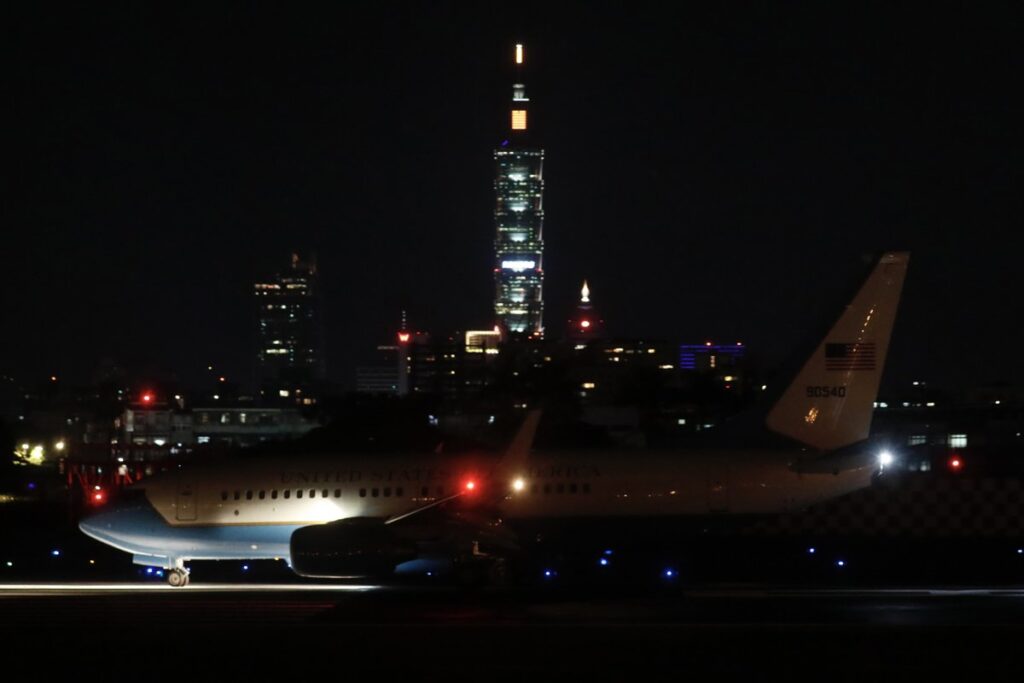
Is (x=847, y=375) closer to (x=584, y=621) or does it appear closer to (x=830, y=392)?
(x=830, y=392)

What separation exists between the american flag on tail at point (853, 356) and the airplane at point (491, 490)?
0.02 m

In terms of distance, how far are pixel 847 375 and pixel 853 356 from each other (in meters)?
0.37

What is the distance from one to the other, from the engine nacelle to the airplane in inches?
0.9

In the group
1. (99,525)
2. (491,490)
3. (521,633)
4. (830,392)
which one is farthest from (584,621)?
(99,525)

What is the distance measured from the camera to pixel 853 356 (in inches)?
1021

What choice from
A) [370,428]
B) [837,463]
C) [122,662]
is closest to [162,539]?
[122,662]

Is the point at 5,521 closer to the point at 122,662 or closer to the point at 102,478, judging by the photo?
the point at 102,478

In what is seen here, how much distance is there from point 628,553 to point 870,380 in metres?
5.81

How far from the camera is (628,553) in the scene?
2758 cm

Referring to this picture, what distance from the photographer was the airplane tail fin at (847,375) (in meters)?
25.8

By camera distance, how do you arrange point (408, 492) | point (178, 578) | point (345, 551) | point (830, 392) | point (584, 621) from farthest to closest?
point (178, 578), point (408, 492), point (830, 392), point (345, 551), point (584, 621)

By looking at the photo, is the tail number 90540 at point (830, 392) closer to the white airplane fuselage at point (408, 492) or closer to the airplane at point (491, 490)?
the airplane at point (491, 490)

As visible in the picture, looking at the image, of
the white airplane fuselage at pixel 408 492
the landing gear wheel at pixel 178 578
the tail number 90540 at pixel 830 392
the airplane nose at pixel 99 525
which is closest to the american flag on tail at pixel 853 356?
the tail number 90540 at pixel 830 392

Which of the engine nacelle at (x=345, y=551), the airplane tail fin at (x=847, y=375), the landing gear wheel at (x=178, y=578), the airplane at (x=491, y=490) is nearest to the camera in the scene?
the engine nacelle at (x=345, y=551)
